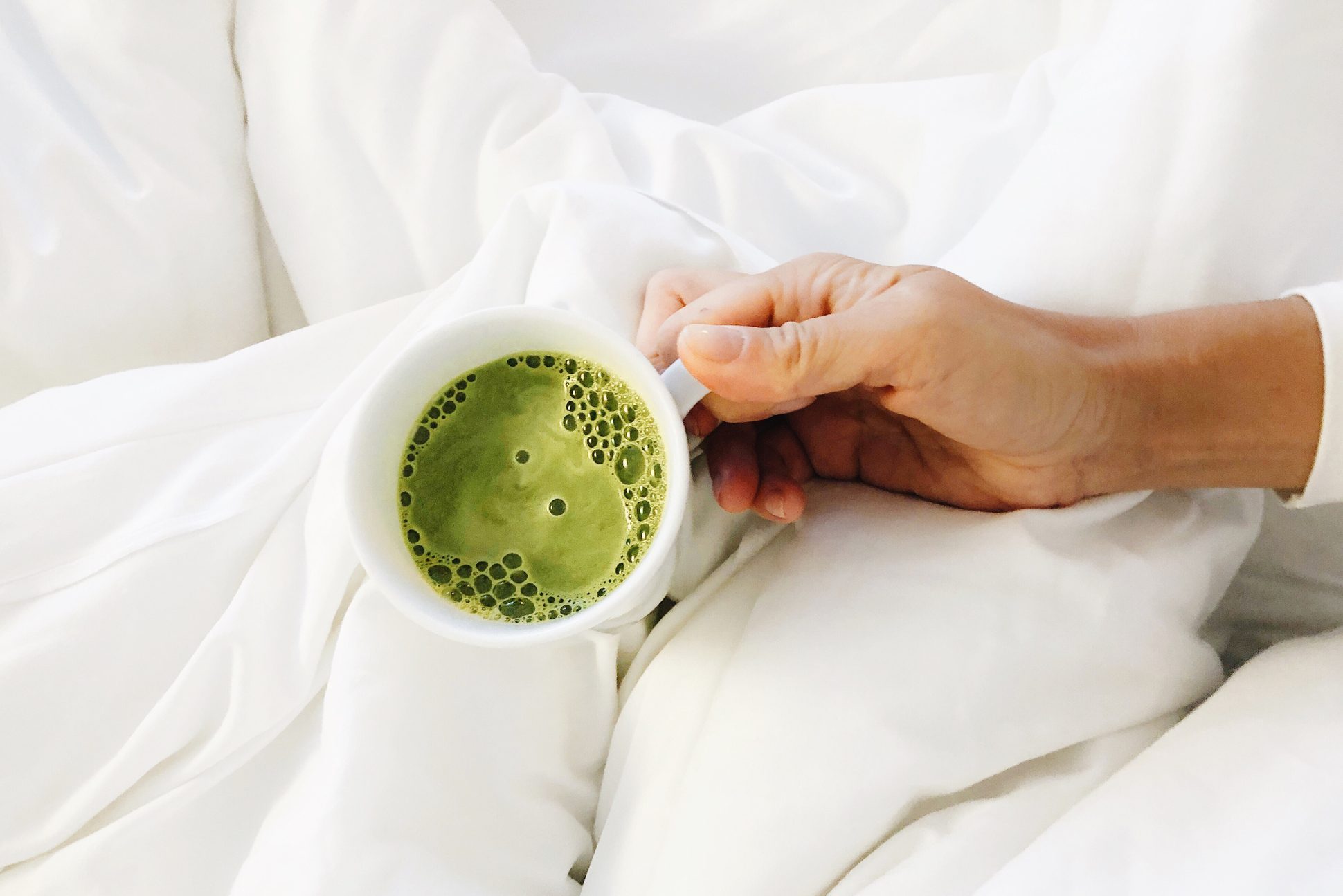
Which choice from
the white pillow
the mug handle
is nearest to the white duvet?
the white pillow

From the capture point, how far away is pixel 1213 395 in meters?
0.62

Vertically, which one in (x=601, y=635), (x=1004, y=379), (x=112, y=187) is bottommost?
(x=601, y=635)

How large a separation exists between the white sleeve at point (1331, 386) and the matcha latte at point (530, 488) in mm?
483

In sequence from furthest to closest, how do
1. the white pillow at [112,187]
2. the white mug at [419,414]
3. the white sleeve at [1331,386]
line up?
the white pillow at [112,187] → the white sleeve at [1331,386] → the white mug at [419,414]

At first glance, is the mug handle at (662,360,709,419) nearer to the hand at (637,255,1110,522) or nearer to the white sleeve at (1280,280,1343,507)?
the hand at (637,255,1110,522)

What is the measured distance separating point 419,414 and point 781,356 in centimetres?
25

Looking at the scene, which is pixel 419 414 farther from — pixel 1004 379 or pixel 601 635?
pixel 1004 379

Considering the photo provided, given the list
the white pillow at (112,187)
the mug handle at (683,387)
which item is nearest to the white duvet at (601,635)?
the white pillow at (112,187)

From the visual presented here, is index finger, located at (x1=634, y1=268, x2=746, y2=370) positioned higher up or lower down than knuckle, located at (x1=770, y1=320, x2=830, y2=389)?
lower down

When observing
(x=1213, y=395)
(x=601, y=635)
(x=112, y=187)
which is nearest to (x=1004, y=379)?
(x=1213, y=395)

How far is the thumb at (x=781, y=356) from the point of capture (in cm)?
50

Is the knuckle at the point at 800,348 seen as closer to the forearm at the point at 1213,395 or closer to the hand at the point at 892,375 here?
the hand at the point at 892,375

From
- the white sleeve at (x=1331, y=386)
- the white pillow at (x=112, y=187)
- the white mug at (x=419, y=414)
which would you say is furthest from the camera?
the white pillow at (x=112, y=187)

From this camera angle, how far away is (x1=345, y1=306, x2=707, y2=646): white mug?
0.48m
